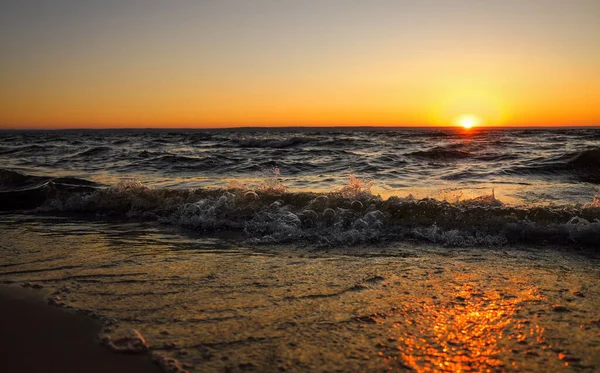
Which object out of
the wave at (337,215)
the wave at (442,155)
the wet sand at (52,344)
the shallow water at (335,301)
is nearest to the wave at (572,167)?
the wave at (442,155)

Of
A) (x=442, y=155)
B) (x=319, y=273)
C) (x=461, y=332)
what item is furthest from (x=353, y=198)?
(x=442, y=155)

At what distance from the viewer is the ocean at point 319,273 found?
7.39ft

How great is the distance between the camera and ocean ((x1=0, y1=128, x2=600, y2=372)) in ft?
7.39

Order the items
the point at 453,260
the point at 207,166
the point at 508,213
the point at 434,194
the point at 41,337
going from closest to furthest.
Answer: the point at 41,337
the point at 453,260
the point at 508,213
the point at 434,194
the point at 207,166

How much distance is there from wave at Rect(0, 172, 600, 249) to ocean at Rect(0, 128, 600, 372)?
26 mm

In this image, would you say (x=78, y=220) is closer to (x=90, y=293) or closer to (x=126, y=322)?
(x=90, y=293)

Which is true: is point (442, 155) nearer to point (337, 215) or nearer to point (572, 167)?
point (572, 167)

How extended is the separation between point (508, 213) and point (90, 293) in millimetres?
4606

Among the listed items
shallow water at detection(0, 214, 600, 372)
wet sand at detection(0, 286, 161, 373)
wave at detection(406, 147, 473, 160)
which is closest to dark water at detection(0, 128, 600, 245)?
shallow water at detection(0, 214, 600, 372)

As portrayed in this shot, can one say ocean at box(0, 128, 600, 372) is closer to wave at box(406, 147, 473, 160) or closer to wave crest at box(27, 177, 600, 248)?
wave crest at box(27, 177, 600, 248)

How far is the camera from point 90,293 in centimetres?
306

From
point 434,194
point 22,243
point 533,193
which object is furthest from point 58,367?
point 533,193

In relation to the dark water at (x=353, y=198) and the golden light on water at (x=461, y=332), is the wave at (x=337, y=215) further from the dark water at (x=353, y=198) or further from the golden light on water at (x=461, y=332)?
the golden light on water at (x=461, y=332)

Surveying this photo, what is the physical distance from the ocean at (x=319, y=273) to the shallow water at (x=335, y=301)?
0.04 feet
